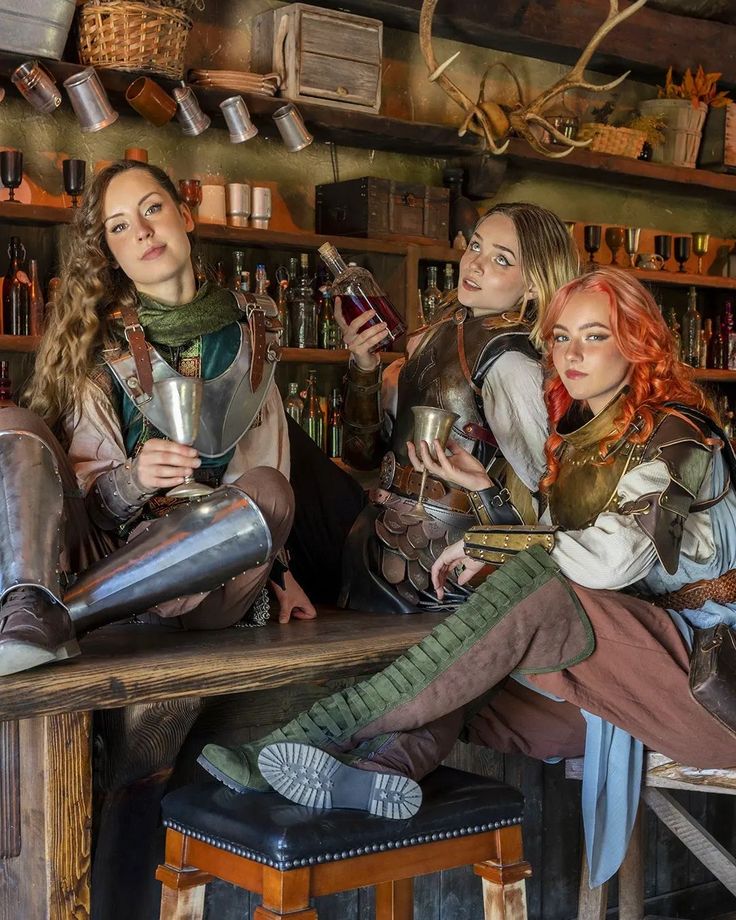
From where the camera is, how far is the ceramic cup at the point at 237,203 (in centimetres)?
413

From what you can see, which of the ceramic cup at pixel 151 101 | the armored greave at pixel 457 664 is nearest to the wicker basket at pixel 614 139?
the ceramic cup at pixel 151 101

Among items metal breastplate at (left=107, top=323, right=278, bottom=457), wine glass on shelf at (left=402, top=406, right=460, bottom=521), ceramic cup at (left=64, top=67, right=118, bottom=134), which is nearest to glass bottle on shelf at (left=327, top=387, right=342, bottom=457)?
ceramic cup at (left=64, top=67, right=118, bottom=134)

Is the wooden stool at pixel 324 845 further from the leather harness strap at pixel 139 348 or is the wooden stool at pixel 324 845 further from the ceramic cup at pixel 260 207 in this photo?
the ceramic cup at pixel 260 207

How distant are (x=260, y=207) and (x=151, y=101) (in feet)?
1.94

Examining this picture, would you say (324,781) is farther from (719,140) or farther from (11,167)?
(719,140)

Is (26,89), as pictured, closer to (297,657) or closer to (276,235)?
(276,235)

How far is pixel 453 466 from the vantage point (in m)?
2.53

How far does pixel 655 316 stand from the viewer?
2.44m

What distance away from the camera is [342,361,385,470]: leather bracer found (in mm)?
2836

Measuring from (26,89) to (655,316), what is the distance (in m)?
2.00

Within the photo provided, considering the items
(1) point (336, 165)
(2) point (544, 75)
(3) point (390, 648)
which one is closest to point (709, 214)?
(2) point (544, 75)

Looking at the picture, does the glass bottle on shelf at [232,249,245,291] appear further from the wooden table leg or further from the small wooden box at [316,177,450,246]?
the wooden table leg

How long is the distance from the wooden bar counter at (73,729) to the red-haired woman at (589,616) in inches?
4.9

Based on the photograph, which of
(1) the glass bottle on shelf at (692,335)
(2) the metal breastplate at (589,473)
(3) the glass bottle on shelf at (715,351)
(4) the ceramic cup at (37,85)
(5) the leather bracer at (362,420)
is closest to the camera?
(2) the metal breastplate at (589,473)
